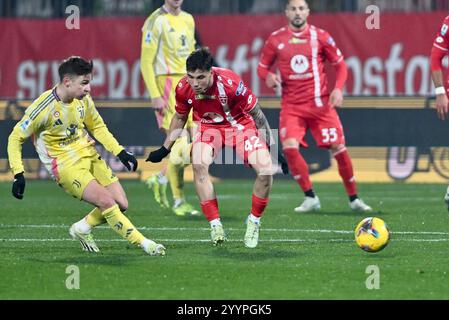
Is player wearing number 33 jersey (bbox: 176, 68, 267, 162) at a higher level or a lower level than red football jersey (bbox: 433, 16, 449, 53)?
lower

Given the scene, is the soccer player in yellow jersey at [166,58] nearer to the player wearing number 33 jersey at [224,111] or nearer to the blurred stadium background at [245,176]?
the blurred stadium background at [245,176]

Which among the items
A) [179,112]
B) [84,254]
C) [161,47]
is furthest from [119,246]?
[161,47]

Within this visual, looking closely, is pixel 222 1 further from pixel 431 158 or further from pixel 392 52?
pixel 431 158

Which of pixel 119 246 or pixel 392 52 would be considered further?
pixel 392 52

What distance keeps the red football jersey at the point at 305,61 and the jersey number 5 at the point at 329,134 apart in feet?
0.99

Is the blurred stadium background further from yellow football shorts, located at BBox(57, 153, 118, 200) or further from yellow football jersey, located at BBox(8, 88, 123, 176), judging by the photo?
yellow football jersey, located at BBox(8, 88, 123, 176)

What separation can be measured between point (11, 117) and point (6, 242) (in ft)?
24.5

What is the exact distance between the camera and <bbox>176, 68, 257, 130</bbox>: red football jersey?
33.4 feet

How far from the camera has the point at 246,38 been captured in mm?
19562

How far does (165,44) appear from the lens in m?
13.7

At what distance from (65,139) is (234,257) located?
168 centimetres

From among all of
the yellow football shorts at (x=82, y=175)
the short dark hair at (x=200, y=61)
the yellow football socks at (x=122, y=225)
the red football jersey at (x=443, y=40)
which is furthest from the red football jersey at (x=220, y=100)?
the red football jersey at (x=443, y=40)

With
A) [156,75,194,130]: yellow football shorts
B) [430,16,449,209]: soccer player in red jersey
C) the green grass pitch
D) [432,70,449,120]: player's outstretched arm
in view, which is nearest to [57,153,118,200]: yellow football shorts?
the green grass pitch

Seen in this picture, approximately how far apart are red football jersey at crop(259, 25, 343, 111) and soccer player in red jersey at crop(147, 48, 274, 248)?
11.6ft
